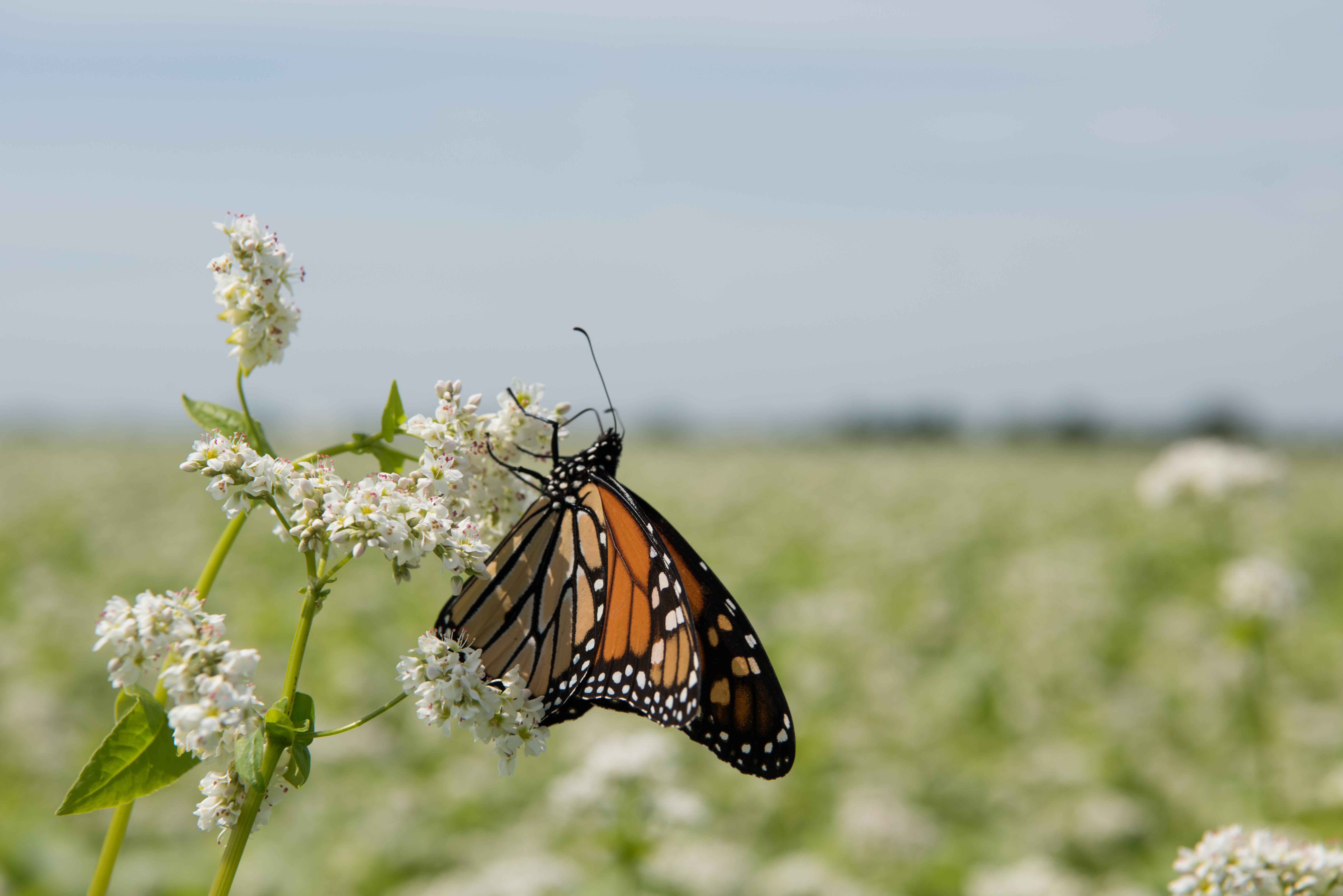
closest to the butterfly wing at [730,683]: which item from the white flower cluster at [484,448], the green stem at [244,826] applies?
the white flower cluster at [484,448]

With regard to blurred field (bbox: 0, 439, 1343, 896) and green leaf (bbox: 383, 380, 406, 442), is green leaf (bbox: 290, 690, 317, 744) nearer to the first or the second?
green leaf (bbox: 383, 380, 406, 442)

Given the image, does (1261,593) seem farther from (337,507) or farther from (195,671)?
(195,671)

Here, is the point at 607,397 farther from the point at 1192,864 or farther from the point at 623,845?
the point at 623,845

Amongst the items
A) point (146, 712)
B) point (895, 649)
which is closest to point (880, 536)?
point (895, 649)

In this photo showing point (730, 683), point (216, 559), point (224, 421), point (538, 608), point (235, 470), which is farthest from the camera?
point (730, 683)

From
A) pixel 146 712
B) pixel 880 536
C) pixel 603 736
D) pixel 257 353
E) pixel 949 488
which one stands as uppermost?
pixel 949 488

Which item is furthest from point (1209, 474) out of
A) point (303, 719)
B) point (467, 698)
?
point (303, 719)

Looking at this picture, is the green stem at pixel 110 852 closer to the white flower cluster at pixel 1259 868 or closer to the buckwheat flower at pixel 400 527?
the buckwheat flower at pixel 400 527
